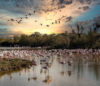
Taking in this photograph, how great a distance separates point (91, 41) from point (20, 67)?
25.8 m

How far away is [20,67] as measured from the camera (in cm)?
1381

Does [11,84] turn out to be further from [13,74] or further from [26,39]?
[26,39]

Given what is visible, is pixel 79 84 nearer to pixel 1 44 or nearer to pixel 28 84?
pixel 28 84

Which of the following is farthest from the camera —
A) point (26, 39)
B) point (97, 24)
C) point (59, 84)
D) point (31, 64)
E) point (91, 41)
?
point (26, 39)

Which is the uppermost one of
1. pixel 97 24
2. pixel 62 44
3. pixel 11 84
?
pixel 97 24

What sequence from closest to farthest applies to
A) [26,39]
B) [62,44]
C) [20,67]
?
[20,67], [62,44], [26,39]

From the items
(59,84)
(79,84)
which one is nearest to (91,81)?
(79,84)

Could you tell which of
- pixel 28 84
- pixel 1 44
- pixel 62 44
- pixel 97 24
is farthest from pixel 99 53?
pixel 1 44

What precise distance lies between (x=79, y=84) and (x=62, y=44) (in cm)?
3234

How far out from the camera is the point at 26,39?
260 ft

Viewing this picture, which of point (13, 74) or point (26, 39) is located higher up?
point (26, 39)

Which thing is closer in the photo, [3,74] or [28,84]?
[28,84]

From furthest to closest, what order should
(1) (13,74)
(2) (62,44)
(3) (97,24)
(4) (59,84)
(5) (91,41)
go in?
(3) (97,24) → (2) (62,44) → (5) (91,41) → (1) (13,74) → (4) (59,84)

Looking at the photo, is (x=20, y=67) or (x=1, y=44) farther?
(x=1, y=44)
